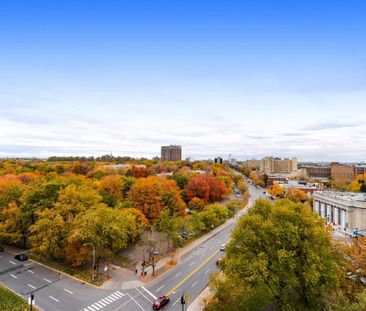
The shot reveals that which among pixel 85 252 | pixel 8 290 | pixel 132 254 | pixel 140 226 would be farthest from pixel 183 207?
pixel 8 290

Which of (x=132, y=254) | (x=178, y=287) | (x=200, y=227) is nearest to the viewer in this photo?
(x=178, y=287)

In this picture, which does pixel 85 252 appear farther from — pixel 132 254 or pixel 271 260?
pixel 271 260

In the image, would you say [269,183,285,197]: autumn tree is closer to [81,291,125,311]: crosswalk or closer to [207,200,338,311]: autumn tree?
[207,200,338,311]: autumn tree

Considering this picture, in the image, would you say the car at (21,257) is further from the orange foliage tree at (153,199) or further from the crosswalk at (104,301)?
the orange foliage tree at (153,199)

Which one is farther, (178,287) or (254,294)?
(178,287)

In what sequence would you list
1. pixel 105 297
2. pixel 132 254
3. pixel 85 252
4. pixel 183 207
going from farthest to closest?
pixel 183 207
pixel 132 254
pixel 85 252
pixel 105 297

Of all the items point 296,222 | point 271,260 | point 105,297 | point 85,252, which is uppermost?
point 296,222

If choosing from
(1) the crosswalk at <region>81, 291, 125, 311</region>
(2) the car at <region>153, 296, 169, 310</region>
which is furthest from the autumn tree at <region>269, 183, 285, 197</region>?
(1) the crosswalk at <region>81, 291, 125, 311</region>
